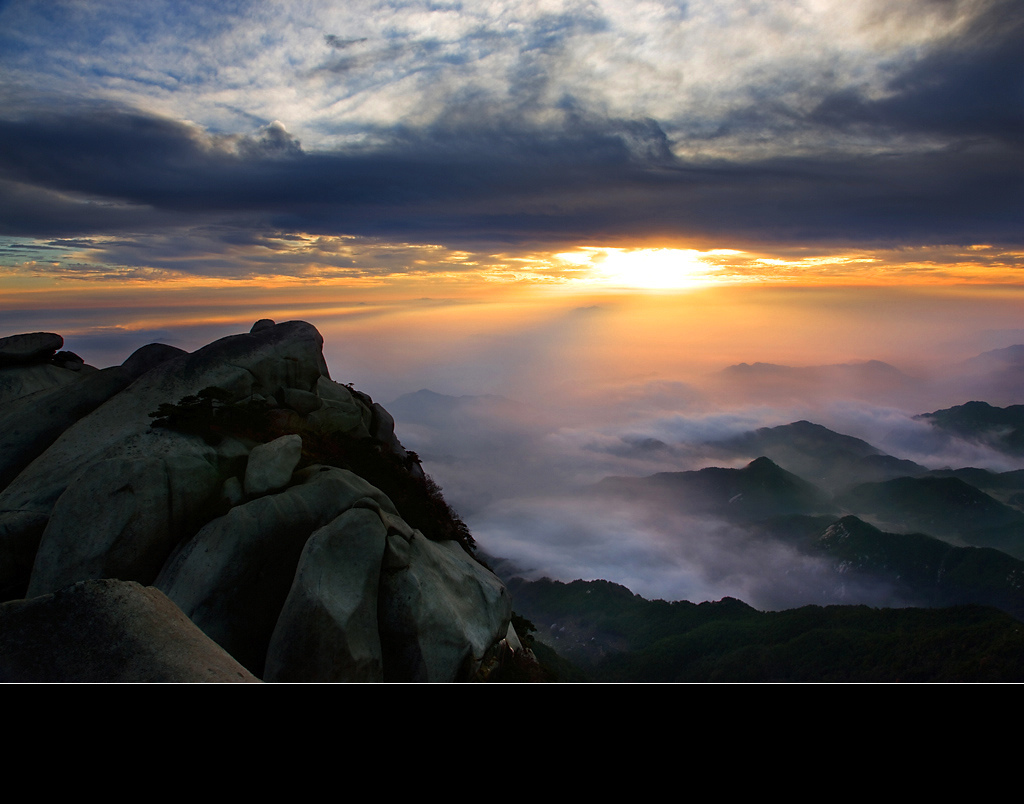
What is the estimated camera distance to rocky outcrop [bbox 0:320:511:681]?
41.4 ft

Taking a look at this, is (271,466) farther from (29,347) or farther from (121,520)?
(29,347)

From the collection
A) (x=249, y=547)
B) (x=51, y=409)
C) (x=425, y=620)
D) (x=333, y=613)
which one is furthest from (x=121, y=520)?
(x=51, y=409)

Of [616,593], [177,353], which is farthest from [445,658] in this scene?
[616,593]

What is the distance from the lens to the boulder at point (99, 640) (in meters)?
4.51

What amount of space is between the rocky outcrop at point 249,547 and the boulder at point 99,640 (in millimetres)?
6284

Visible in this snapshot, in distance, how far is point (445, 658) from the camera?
13.9 metres

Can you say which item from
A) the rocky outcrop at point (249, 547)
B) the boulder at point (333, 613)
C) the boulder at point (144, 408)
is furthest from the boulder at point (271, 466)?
the boulder at point (333, 613)

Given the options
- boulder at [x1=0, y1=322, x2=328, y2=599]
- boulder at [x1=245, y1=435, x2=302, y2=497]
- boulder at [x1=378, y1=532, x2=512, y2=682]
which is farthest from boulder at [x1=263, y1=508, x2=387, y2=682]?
boulder at [x1=0, y1=322, x2=328, y2=599]

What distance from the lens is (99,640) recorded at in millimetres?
4805

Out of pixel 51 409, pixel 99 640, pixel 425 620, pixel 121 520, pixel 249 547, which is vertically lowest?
pixel 425 620

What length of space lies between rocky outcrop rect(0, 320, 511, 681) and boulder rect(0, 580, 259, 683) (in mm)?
6284

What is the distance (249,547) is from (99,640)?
9153mm
